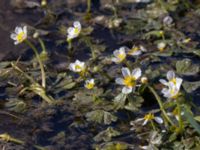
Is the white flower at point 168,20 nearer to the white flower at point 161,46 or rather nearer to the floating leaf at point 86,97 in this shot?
the white flower at point 161,46

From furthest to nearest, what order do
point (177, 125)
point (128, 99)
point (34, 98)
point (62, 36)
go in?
point (62, 36)
point (34, 98)
point (128, 99)
point (177, 125)

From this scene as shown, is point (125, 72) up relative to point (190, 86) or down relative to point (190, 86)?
up

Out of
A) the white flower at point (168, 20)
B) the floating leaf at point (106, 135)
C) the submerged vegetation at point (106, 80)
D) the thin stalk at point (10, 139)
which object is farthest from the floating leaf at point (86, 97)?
the white flower at point (168, 20)

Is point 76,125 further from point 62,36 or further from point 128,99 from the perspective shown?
point 62,36

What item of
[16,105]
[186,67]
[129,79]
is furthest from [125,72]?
[16,105]

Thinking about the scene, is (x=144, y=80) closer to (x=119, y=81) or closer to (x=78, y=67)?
(x=119, y=81)

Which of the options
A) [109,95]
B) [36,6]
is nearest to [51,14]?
[36,6]
